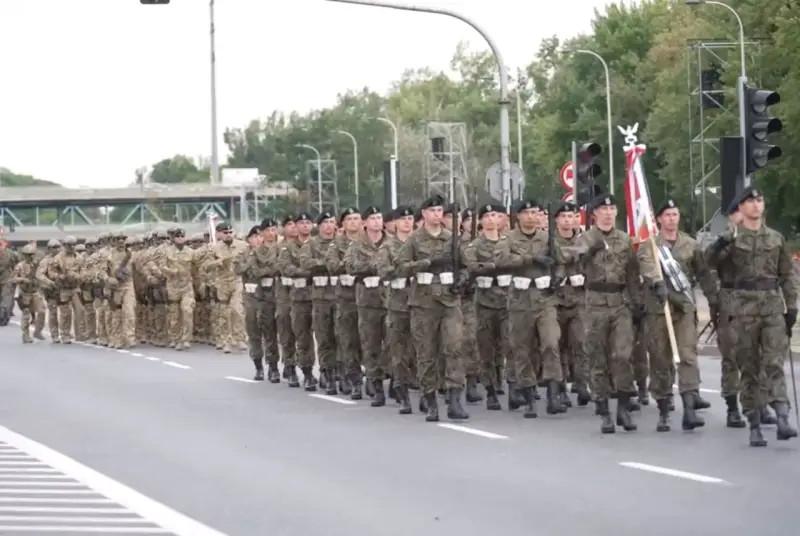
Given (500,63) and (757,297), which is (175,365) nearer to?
(500,63)

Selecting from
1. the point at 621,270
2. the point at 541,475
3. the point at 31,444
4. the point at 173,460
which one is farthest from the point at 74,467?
the point at 621,270

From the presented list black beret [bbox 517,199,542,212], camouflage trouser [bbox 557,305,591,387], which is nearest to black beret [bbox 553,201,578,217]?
black beret [bbox 517,199,542,212]

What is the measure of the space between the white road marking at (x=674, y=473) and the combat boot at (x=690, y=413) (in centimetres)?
227

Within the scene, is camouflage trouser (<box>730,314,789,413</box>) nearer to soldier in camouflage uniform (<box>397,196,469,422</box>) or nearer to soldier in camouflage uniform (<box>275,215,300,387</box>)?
soldier in camouflage uniform (<box>397,196,469,422</box>)

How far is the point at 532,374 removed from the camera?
62.7ft

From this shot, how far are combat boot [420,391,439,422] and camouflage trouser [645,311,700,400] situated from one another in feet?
7.89

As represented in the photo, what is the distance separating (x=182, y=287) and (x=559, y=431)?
59.6ft

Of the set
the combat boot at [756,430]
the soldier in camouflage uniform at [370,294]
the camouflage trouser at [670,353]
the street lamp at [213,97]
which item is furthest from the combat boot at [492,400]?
the street lamp at [213,97]

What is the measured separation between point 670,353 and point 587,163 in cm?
807

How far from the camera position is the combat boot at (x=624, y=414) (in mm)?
17047

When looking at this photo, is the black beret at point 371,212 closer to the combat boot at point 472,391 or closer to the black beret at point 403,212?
the black beret at point 403,212

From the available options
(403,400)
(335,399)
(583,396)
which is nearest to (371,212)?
(335,399)

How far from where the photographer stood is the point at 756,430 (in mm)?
15523

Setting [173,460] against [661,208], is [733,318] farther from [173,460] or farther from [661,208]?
[173,460]
